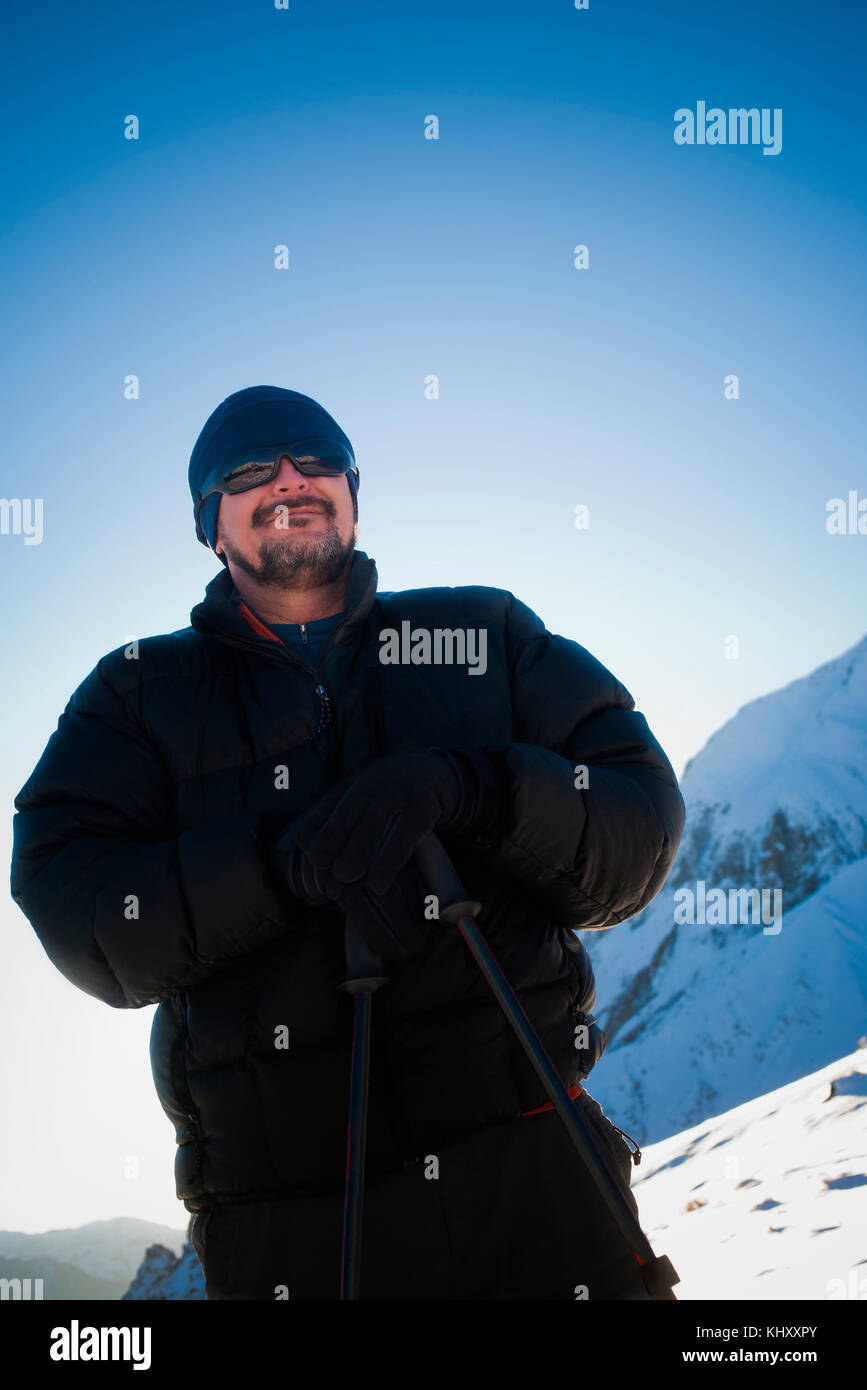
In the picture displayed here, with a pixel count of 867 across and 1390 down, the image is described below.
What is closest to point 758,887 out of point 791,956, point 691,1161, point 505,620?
point 791,956

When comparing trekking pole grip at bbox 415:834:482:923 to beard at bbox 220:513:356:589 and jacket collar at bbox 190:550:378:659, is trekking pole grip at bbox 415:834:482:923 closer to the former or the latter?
jacket collar at bbox 190:550:378:659

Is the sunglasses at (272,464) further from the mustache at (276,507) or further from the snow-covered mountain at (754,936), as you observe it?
the snow-covered mountain at (754,936)

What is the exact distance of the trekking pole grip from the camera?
2.13m

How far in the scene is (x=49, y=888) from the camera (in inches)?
97.5

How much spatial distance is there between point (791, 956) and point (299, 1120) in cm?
10037

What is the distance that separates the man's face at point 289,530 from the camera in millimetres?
3180

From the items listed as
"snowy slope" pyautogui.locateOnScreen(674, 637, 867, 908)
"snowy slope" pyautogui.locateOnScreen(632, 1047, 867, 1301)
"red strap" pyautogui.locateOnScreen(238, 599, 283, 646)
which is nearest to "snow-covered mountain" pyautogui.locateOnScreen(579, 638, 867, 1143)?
"snowy slope" pyautogui.locateOnScreen(674, 637, 867, 908)

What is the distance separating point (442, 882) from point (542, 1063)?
1.57 feet

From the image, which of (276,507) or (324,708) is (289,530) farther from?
(324,708)

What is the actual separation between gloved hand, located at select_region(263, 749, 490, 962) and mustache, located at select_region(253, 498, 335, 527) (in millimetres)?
1274

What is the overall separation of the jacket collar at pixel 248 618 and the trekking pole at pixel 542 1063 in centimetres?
100
